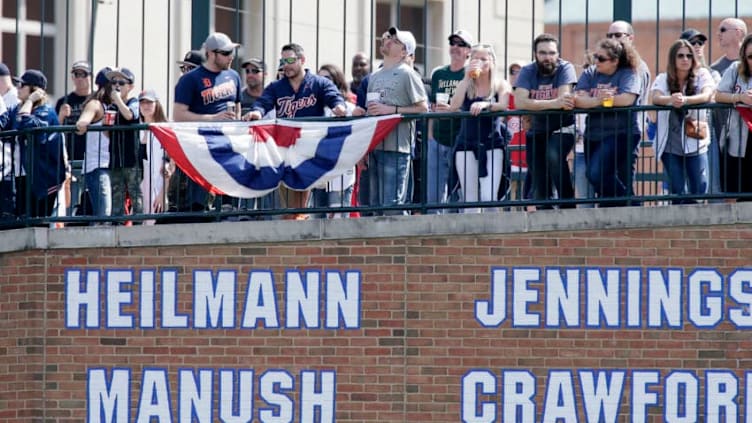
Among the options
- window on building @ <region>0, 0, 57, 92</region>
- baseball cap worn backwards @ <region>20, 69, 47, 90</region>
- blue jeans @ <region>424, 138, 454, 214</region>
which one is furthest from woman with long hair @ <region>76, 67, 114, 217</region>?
window on building @ <region>0, 0, 57, 92</region>

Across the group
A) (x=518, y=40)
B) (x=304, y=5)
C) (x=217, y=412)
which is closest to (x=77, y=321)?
(x=217, y=412)

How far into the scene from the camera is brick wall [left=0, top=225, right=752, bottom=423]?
48.5 feet

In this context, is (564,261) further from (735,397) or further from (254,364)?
(254,364)

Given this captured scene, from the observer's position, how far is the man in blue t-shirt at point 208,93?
52.2 ft

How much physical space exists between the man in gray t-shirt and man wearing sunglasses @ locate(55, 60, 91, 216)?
2.48m

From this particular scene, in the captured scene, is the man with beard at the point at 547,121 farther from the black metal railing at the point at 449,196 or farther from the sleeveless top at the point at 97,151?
the sleeveless top at the point at 97,151

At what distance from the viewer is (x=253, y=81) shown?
17.1 meters

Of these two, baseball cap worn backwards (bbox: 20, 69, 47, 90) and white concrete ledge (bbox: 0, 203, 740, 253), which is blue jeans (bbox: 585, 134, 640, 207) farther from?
baseball cap worn backwards (bbox: 20, 69, 47, 90)

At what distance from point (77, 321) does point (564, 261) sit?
157 inches

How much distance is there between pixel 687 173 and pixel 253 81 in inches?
167

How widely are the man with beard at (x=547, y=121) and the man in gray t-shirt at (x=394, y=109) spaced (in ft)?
2.98

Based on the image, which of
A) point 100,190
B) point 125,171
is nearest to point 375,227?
point 125,171

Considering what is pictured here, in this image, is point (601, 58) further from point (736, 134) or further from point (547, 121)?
point (736, 134)

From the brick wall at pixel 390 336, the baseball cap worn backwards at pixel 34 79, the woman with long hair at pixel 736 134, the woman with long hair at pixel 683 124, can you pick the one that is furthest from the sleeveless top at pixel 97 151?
the woman with long hair at pixel 736 134
